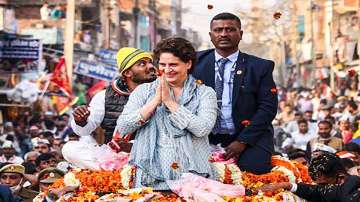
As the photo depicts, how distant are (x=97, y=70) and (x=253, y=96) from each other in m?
28.0

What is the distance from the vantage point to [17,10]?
46656mm

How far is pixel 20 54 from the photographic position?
111 feet

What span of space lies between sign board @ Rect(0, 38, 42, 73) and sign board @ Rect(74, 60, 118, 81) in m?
1.94

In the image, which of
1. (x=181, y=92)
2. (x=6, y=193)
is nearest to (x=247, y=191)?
(x=181, y=92)

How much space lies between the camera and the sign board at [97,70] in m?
35.0

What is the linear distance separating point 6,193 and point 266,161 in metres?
2.24

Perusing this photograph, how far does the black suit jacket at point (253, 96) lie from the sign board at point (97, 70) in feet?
87.9

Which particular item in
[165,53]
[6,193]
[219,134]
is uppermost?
[165,53]

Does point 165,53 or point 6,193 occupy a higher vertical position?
point 165,53

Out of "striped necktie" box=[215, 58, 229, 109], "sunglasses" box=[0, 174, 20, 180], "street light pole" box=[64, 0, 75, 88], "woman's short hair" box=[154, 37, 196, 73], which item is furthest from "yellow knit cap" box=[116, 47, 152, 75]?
"street light pole" box=[64, 0, 75, 88]

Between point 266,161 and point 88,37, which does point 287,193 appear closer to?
point 266,161

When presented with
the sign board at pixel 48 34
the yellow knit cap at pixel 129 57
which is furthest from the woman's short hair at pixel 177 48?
the sign board at pixel 48 34

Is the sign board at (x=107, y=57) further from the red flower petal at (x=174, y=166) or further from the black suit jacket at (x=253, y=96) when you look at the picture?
the red flower petal at (x=174, y=166)

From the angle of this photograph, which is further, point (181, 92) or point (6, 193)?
point (6, 193)
